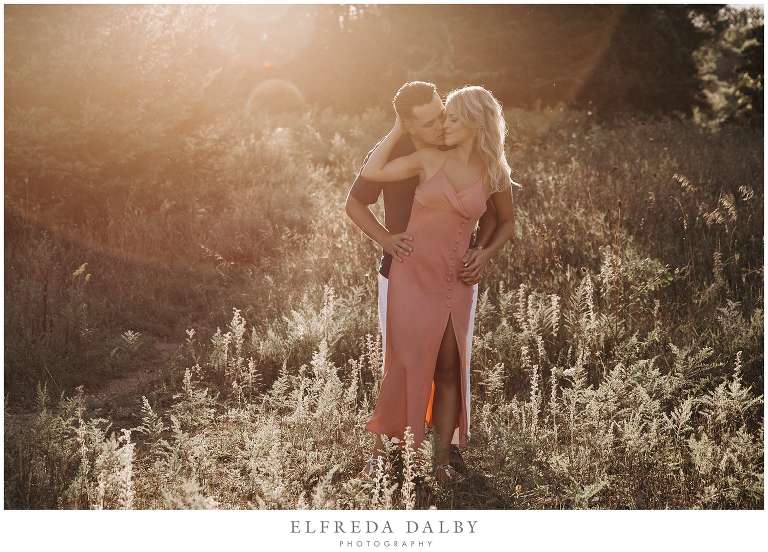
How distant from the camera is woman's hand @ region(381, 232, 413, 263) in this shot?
11.8ft

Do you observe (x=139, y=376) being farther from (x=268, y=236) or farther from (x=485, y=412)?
(x=268, y=236)

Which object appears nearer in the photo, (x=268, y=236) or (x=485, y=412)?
(x=485, y=412)

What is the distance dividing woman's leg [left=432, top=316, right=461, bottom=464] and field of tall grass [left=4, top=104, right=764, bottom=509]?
0.21 m

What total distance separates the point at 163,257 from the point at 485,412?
196 inches

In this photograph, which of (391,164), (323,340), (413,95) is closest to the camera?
(413,95)

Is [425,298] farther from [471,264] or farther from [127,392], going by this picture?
[127,392]

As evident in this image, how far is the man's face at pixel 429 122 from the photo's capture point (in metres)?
3.47

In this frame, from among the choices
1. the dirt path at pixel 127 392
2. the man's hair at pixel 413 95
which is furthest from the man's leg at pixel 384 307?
the dirt path at pixel 127 392

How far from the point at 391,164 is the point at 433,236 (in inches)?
16.1

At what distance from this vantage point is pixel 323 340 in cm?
452

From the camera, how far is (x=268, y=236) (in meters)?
8.91

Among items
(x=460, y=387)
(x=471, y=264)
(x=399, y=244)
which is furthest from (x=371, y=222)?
(x=460, y=387)

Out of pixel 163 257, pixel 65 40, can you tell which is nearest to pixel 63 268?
pixel 163 257

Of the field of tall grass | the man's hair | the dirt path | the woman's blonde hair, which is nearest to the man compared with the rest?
the man's hair
